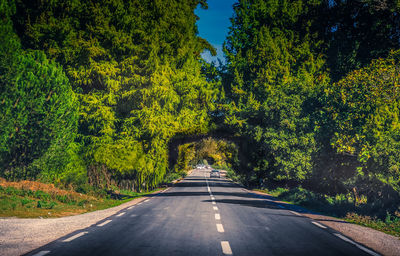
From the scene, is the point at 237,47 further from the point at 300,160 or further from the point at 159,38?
the point at 300,160

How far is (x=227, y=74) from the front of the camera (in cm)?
3891

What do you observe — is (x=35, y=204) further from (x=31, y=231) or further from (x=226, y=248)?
(x=226, y=248)

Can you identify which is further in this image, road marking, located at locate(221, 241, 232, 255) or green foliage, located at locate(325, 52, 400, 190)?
green foliage, located at locate(325, 52, 400, 190)

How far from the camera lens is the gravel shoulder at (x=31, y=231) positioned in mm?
7695

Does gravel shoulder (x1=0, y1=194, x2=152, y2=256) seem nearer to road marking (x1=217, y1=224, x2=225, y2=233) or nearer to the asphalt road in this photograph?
the asphalt road

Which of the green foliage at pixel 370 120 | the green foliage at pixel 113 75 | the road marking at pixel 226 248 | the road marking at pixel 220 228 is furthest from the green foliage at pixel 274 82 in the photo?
the road marking at pixel 226 248

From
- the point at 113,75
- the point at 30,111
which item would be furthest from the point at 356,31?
the point at 30,111

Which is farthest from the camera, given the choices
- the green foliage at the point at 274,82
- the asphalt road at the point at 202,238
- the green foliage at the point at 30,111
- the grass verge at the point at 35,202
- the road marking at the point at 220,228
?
the green foliage at the point at 274,82

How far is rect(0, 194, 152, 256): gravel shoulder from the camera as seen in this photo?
7.70 meters

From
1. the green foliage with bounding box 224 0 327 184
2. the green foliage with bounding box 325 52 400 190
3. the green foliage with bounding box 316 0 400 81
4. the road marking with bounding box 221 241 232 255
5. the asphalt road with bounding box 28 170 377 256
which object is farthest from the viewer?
the green foliage with bounding box 316 0 400 81

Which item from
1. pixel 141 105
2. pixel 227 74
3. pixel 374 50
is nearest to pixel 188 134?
pixel 141 105

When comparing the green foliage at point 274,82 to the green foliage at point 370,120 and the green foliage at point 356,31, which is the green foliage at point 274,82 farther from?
the green foliage at point 370,120

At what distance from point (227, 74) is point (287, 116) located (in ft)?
41.5

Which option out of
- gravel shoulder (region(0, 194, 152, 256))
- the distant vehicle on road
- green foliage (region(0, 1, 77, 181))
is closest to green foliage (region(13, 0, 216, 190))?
green foliage (region(0, 1, 77, 181))
